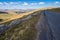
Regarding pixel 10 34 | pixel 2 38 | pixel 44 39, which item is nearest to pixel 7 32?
pixel 10 34

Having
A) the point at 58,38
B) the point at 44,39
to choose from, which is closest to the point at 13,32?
the point at 44,39

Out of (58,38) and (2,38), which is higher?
(2,38)

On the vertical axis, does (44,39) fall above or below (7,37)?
below

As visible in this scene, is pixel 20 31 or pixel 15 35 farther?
pixel 20 31

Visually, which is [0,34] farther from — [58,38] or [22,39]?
[58,38]

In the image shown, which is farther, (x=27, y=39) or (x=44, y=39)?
(x=44, y=39)

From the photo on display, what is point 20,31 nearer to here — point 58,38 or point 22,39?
point 22,39

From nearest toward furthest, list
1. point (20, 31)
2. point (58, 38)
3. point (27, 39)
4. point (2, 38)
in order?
point (2, 38) → point (27, 39) → point (20, 31) → point (58, 38)

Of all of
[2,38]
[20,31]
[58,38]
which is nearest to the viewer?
[2,38]

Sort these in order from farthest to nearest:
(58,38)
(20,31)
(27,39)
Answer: (58,38)
(20,31)
(27,39)
